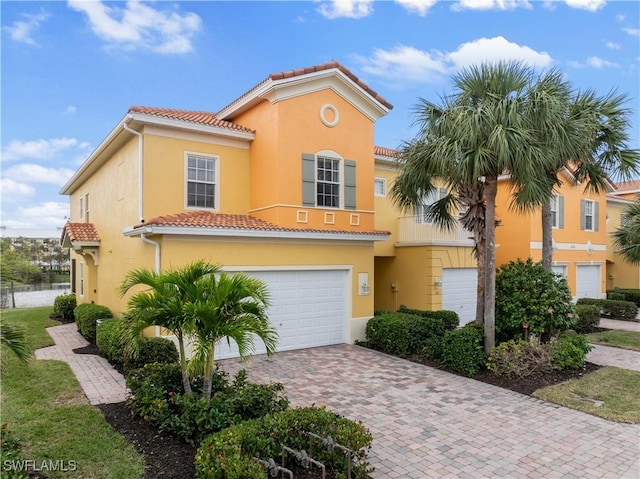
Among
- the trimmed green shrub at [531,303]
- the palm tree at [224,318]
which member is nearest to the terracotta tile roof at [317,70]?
the trimmed green shrub at [531,303]

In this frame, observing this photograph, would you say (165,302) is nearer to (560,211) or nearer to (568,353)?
(568,353)

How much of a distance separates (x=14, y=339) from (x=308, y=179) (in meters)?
9.12

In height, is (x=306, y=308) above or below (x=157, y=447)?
above

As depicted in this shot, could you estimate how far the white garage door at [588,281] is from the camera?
22000mm

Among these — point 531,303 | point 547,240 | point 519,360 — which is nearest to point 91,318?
point 519,360

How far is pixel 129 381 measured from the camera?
666 centimetres

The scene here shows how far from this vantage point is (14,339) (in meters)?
4.62

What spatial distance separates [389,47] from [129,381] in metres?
13.7

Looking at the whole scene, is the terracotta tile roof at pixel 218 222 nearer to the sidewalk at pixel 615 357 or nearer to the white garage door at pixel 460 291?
the white garage door at pixel 460 291

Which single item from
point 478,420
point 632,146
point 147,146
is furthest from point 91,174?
point 632,146

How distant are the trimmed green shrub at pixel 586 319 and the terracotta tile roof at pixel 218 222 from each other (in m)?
9.24

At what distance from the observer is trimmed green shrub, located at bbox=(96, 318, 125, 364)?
32.0 ft

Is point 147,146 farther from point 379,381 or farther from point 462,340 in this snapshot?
point 462,340

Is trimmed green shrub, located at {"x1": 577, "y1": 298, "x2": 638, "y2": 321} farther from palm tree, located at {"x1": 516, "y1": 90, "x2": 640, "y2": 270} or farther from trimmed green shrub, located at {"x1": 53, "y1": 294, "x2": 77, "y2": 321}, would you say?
trimmed green shrub, located at {"x1": 53, "y1": 294, "x2": 77, "y2": 321}
